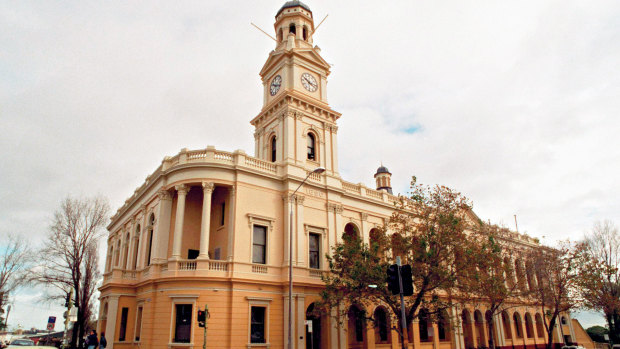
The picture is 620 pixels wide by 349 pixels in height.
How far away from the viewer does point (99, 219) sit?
40.2 meters

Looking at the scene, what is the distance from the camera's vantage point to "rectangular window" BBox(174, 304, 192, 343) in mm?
23297

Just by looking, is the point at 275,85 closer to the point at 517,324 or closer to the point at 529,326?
the point at 517,324

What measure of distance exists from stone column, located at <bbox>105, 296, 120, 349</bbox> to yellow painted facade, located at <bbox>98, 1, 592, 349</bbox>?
7 centimetres

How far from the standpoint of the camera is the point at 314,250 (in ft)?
94.9

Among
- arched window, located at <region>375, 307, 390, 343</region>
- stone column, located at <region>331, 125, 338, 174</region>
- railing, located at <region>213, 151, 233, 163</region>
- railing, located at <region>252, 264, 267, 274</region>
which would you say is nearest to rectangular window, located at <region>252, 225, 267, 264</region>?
railing, located at <region>252, 264, 267, 274</region>

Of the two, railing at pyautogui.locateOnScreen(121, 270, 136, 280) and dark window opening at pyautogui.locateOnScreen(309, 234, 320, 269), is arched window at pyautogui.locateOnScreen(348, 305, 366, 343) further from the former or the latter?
railing at pyautogui.locateOnScreen(121, 270, 136, 280)

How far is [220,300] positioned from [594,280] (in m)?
28.7

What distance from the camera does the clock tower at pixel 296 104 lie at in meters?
31.0

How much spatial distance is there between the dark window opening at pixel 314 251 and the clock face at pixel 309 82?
11.8 metres

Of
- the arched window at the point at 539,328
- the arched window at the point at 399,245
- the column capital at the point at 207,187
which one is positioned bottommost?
the arched window at the point at 539,328

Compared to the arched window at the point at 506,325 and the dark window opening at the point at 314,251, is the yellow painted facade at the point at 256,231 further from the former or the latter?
the arched window at the point at 506,325

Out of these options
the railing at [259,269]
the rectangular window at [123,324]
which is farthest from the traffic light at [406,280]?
the rectangular window at [123,324]

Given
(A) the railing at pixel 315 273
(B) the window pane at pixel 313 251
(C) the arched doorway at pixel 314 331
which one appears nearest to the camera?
(C) the arched doorway at pixel 314 331

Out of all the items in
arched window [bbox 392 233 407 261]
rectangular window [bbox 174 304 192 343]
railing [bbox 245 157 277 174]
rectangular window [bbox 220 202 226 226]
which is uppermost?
railing [bbox 245 157 277 174]
